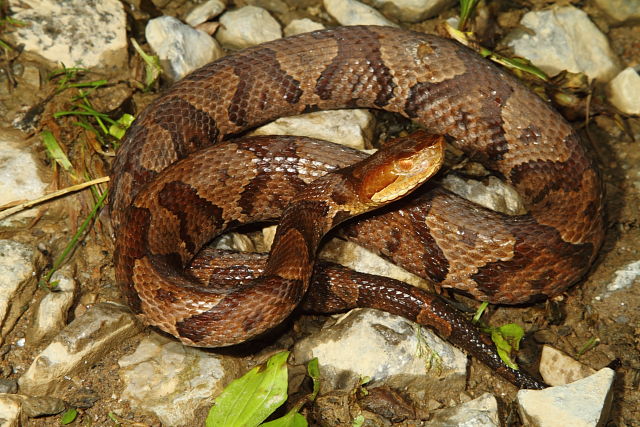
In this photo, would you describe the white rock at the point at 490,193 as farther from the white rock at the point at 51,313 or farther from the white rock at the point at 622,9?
the white rock at the point at 51,313

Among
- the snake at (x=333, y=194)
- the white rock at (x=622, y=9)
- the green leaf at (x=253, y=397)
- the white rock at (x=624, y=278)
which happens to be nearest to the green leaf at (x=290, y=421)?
the green leaf at (x=253, y=397)

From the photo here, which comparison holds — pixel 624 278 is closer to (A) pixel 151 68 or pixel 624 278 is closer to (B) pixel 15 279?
(A) pixel 151 68

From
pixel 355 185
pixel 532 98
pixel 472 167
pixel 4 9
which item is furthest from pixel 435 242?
pixel 4 9

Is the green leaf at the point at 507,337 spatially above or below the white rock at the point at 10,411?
above

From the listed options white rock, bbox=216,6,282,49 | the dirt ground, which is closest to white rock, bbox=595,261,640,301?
the dirt ground

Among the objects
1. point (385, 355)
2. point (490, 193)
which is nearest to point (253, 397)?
point (385, 355)
